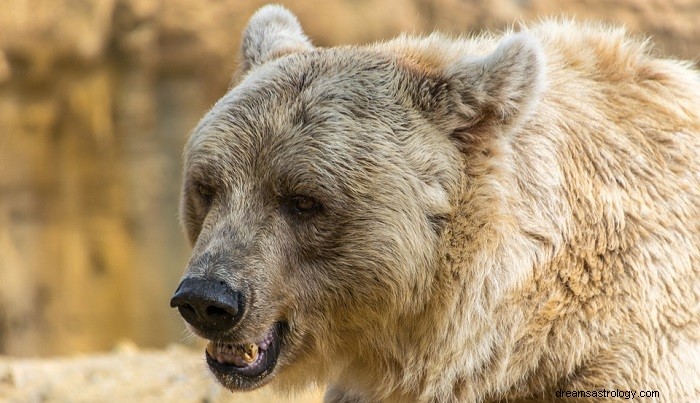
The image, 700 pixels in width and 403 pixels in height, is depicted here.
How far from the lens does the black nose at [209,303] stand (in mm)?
3363

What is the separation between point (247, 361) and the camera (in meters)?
3.66

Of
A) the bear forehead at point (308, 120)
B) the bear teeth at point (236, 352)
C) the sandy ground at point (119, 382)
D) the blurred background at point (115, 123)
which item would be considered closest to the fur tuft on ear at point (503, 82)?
the bear forehead at point (308, 120)

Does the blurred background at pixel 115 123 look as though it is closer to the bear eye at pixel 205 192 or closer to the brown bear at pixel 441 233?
the brown bear at pixel 441 233

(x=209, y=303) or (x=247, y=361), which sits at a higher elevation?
(x=209, y=303)

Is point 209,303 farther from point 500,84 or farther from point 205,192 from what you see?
point 500,84

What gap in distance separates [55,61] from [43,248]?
2.03 meters

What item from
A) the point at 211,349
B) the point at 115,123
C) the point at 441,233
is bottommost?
the point at 115,123

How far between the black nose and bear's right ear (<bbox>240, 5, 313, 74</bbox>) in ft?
4.05

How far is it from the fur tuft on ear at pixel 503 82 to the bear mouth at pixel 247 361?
1127mm

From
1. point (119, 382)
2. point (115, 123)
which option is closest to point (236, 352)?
point (119, 382)

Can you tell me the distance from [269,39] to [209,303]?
57.2 inches

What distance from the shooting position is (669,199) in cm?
387

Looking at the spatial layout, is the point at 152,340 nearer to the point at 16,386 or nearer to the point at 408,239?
the point at 16,386

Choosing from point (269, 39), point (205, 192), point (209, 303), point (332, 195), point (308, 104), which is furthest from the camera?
point (269, 39)
